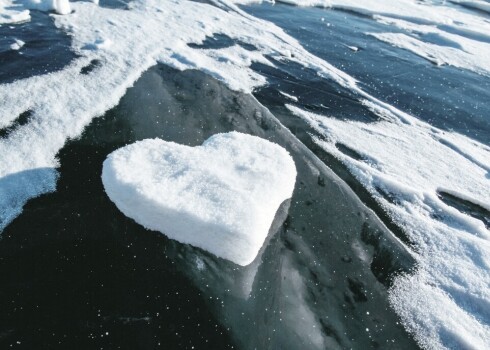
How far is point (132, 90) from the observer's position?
12.1 feet

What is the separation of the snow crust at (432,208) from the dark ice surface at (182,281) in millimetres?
163

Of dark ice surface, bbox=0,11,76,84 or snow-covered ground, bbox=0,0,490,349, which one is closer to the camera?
snow-covered ground, bbox=0,0,490,349

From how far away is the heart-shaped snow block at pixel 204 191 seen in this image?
2.08 metres

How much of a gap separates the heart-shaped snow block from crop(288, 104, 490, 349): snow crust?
0.97 metres

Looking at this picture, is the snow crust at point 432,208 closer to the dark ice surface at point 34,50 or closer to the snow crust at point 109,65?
the snow crust at point 109,65

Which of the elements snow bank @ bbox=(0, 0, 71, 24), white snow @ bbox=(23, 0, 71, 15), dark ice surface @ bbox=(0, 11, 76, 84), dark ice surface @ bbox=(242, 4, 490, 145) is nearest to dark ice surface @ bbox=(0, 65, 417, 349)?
dark ice surface @ bbox=(0, 11, 76, 84)

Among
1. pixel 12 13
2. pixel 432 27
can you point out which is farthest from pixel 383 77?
pixel 12 13

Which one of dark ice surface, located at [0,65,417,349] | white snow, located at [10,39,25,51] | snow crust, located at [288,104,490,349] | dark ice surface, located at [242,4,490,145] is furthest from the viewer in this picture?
dark ice surface, located at [242,4,490,145]

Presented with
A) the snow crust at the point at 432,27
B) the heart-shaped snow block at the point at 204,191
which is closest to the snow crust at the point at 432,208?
the heart-shaped snow block at the point at 204,191

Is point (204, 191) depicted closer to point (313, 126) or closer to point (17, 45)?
point (313, 126)

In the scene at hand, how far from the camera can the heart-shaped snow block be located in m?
2.08

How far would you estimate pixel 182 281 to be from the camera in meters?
1.98

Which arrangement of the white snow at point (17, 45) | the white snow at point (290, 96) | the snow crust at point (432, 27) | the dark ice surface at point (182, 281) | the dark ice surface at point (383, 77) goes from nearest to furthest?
1. the dark ice surface at point (182, 281)
2. the white snow at point (17, 45)
3. the white snow at point (290, 96)
4. the dark ice surface at point (383, 77)
5. the snow crust at point (432, 27)

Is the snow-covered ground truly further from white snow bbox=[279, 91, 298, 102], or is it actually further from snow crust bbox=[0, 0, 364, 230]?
white snow bbox=[279, 91, 298, 102]
